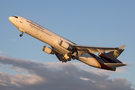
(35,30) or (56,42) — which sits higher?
(35,30)

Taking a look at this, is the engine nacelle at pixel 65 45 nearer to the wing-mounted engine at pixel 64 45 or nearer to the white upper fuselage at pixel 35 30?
the wing-mounted engine at pixel 64 45

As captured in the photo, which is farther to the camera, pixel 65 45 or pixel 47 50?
pixel 47 50

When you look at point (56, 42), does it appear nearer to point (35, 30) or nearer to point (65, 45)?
point (65, 45)

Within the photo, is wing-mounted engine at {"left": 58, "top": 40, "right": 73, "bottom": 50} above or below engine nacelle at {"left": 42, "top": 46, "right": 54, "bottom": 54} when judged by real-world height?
below

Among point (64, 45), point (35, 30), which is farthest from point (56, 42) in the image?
point (35, 30)

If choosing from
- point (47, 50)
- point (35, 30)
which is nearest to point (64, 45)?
point (35, 30)

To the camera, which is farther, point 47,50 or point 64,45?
point 47,50

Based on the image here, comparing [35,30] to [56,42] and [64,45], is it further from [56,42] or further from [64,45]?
[64,45]

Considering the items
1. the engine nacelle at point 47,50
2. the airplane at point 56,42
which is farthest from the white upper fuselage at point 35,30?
the engine nacelle at point 47,50

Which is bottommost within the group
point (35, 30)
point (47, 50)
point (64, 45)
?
point (64, 45)

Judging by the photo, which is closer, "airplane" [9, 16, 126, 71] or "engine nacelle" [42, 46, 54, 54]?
"airplane" [9, 16, 126, 71]

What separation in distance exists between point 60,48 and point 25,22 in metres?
10.9

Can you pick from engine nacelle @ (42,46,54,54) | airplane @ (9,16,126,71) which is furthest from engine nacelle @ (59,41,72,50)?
engine nacelle @ (42,46,54,54)

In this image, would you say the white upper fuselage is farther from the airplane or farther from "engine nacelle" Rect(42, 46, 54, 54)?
"engine nacelle" Rect(42, 46, 54, 54)
